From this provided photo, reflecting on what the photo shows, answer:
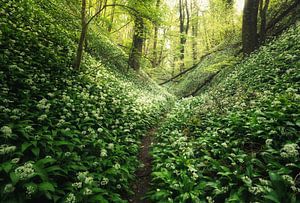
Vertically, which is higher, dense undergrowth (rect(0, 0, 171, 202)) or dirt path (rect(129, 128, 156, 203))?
dense undergrowth (rect(0, 0, 171, 202))

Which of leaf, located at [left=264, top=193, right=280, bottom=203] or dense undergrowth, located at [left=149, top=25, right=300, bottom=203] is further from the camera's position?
dense undergrowth, located at [left=149, top=25, right=300, bottom=203]

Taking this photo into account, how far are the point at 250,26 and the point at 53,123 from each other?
43.6 ft

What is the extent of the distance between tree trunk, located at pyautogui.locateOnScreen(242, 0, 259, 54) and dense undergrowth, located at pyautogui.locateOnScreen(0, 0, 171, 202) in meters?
9.07

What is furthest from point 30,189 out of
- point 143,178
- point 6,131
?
point 143,178

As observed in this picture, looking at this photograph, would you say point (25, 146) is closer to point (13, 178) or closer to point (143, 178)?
point (13, 178)

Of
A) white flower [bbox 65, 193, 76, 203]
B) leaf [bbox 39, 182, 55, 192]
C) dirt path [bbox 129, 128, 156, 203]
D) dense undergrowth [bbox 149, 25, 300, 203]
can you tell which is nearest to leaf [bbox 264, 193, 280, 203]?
dense undergrowth [bbox 149, 25, 300, 203]

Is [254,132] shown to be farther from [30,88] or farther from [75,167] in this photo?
[30,88]

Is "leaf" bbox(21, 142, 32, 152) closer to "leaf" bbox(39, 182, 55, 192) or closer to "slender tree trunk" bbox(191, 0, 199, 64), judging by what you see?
"leaf" bbox(39, 182, 55, 192)

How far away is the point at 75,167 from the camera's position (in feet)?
12.7

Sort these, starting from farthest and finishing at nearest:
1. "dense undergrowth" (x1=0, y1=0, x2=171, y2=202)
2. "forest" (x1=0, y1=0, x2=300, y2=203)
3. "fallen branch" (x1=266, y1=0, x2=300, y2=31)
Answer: "fallen branch" (x1=266, y1=0, x2=300, y2=31) < "forest" (x1=0, y1=0, x2=300, y2=203) < "dense undergrowth" (x1=0, y1=0, x2=171, y2=202)

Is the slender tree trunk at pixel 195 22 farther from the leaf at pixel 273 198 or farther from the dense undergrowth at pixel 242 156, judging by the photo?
the leaf at pixel 273 198

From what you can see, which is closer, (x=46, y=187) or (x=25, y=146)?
(x=46, y=187)

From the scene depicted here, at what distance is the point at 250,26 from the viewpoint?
43.2 ft

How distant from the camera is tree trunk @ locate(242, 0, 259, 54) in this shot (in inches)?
509
